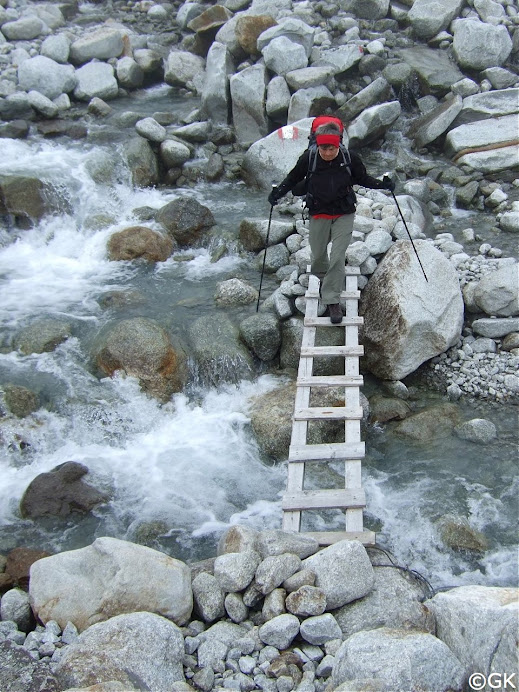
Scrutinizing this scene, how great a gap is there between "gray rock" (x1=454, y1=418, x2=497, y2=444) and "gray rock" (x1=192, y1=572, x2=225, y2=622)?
14.2 feet

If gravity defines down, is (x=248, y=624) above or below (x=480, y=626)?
below

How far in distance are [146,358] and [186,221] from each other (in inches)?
161

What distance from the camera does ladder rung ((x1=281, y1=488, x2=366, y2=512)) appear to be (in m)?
7.12

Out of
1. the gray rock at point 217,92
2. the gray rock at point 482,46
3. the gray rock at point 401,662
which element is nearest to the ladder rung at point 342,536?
the gray rock at point 401,662

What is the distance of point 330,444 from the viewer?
26.0 feet

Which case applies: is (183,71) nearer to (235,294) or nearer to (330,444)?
(235,294)

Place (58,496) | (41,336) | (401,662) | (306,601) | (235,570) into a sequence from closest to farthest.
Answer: (401,662), (306,601), (235,570), (58,496), (41,336)

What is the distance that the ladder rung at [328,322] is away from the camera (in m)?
9.48

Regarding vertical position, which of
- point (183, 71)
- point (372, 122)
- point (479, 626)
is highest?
point (183, 71)

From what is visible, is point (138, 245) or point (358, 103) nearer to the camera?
point (138, 245)

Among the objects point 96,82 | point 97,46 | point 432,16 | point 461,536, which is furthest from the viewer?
point 97,46

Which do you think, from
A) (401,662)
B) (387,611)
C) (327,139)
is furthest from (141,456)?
(401,662)

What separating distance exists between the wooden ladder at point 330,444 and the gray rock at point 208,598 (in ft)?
4.19

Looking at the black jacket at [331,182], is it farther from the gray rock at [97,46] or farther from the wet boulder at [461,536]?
the gray rock at [97,46]
